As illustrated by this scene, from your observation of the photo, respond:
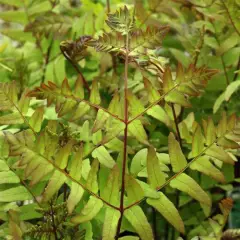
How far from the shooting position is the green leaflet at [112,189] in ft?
1.94

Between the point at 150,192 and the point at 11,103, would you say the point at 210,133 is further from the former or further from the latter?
the point at 11,103

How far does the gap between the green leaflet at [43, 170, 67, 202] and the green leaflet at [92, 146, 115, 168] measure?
0.32 ft

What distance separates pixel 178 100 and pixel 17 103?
209 millimetres

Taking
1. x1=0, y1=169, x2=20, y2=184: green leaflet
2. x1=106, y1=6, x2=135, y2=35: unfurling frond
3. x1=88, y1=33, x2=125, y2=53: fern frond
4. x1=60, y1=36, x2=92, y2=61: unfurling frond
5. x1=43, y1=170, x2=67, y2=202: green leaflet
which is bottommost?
x1=0, y1=169, x2=20, y2=184: green leaflet

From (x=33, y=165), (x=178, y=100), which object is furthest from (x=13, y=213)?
(x=178, y=100)

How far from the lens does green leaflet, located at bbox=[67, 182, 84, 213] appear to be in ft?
1.86

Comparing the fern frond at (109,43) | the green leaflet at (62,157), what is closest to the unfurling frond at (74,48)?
the fern frond at (109,43)

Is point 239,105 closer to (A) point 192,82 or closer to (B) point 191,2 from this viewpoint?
(B) point 191,2

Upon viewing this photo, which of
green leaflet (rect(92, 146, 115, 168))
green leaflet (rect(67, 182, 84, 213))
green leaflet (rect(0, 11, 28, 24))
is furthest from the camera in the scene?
green leaflet (rect(0, 11, 28, 24))

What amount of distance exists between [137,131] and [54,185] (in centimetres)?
12

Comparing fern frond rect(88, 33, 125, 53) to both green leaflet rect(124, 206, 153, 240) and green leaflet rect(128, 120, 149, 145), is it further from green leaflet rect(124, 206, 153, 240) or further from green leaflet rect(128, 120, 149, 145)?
green leaflet rect(124, 206, 153, 240)

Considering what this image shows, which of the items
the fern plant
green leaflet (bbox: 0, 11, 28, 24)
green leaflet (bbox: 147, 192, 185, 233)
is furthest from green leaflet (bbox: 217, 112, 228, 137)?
green leaflet (bbox: 0, 11, 28, 24)

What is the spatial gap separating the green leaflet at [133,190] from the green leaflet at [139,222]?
A: 0.04ft

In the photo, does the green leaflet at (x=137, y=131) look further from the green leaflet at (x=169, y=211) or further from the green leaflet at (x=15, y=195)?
the green leaflet at (x=15, y=195)
